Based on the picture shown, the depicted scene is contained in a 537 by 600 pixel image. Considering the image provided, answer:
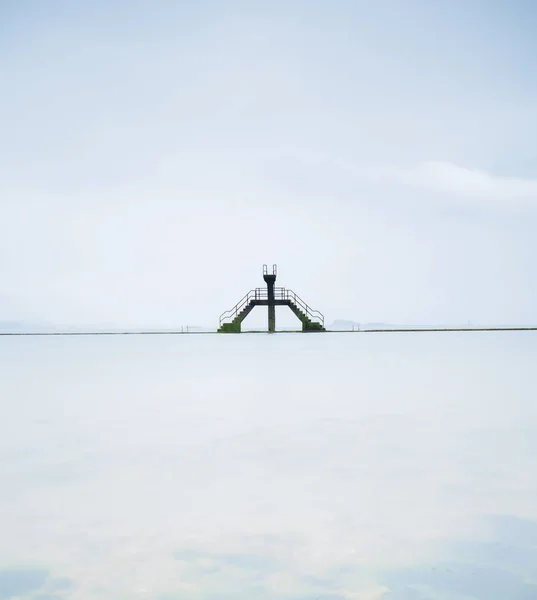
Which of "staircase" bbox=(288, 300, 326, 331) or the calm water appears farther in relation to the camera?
"staircase" bbox=(288, 300, 326, 331)

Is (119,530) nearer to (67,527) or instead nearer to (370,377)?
(67,527)

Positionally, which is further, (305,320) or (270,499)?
(305,320)

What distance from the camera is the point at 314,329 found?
52.4 metres

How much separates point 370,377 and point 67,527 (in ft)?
52.6

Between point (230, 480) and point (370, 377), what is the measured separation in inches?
544

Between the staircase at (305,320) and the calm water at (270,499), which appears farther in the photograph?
the staircase at (305,320)

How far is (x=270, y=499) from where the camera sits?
6.86 metres

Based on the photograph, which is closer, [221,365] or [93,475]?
[93,475]

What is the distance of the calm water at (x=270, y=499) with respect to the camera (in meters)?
4.73

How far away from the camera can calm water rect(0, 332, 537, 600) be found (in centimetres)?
473

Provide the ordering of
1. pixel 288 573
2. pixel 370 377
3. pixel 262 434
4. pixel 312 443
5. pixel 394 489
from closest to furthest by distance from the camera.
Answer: pixel 288 573
pixel 394 489
pixel 312 443
pixel 262 434
pixel 370 377

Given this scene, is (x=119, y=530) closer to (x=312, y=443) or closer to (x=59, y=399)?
(x=312, y=443)

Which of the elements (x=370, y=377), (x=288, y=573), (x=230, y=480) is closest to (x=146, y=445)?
(x=230, y=480)

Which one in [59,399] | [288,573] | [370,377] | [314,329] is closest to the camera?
[288,573]
